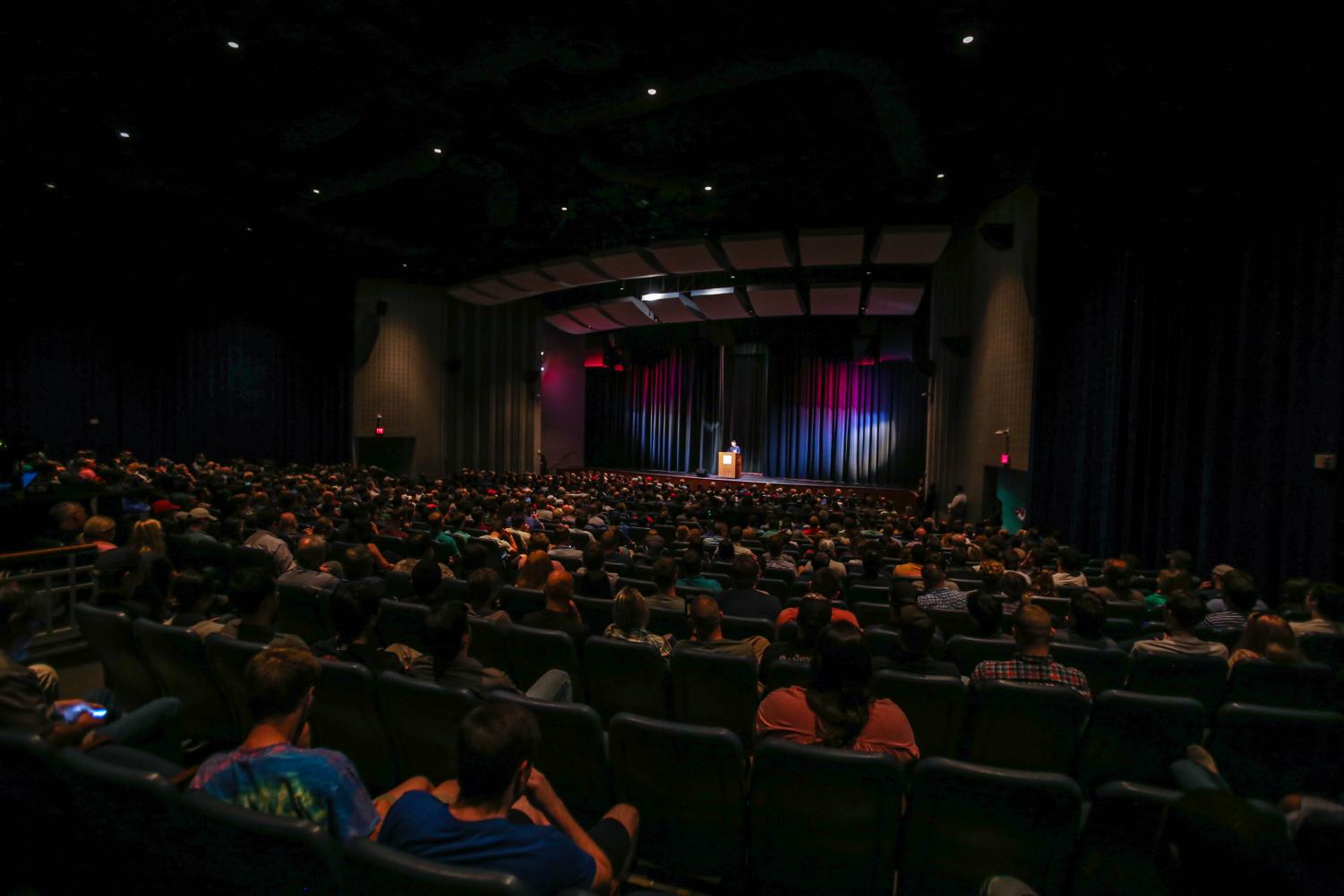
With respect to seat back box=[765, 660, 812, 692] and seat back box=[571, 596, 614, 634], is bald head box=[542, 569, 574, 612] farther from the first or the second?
seat back box=[765, 660, 812, 692]

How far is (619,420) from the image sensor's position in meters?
31.2

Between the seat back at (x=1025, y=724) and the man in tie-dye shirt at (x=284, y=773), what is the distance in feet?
7.68

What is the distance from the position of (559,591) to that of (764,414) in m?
24.8

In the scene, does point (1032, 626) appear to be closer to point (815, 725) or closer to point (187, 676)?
point (815, 725)

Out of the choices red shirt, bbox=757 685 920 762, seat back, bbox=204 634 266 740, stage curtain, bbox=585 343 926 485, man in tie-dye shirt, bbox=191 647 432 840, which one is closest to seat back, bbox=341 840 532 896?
man in tie-dye shirt, bbox=191 647 432 840

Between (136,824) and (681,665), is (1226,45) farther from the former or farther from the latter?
(136,824)

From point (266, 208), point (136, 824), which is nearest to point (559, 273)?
point (266, 208)

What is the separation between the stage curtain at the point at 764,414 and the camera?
84.2ft

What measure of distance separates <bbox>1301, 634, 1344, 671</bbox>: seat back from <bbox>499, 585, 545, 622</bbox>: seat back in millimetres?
4953

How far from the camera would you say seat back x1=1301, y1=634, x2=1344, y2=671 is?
407cm

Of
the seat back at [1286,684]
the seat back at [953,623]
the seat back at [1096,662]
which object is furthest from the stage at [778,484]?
the seat back at [1286,684]

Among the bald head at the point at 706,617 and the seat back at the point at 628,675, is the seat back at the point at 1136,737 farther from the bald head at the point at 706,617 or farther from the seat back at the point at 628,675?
the seat back at the point at 628,675

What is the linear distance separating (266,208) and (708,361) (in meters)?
18.6

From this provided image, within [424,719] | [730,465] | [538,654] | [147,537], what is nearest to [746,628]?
[538,654]
